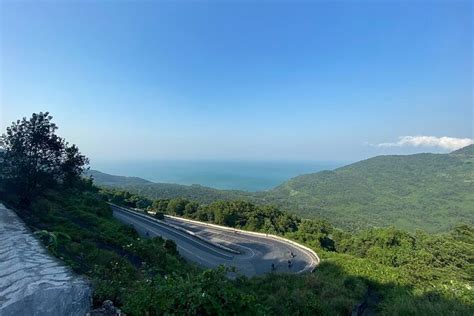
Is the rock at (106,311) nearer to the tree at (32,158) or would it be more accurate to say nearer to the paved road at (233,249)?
the tree at (32,158)

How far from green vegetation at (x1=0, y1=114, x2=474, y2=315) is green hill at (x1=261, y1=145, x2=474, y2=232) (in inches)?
2338

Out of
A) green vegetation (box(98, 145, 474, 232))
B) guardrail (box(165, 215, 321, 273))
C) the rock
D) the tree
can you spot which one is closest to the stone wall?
the rock

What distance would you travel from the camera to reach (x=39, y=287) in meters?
3.34

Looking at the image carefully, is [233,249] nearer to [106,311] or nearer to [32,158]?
[32,158]

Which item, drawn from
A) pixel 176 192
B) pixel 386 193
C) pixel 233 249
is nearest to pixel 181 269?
pixel 233 249

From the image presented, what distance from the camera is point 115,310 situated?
3221 millimetres

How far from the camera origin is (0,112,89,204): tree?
9.80 metres

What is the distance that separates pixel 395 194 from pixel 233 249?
14665cm

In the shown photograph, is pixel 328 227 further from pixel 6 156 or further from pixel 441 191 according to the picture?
pixel 441 191

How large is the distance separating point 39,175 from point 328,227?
104ft

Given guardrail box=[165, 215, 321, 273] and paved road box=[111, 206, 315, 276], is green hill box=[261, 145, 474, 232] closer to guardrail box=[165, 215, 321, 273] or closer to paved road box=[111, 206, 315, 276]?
guardrail box=[165, 215, 321, 273]

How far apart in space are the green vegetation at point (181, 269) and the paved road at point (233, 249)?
109 inches

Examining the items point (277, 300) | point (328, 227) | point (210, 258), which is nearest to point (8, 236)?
point (277, 300)

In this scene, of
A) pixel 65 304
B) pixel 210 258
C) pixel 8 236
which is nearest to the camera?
pixel 65 304
